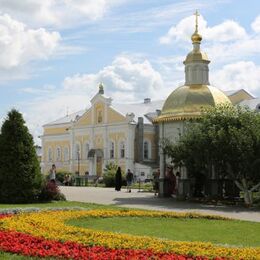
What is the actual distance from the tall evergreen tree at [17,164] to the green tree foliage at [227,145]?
21.4 feet

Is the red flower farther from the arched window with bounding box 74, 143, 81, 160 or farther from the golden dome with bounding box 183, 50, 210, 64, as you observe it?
the arched window with bounding box 74, 143, 81, 160

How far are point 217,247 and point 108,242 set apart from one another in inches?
74.7

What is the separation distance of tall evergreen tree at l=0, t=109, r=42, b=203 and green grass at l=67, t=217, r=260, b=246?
24.4 ft

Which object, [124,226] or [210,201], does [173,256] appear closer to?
[124,226]

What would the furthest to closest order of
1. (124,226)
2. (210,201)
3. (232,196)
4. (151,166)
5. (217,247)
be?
(151,166)
(232,196)
(210,201)
(124,226)
(217,247)

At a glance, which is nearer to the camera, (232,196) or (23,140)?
(23,140)

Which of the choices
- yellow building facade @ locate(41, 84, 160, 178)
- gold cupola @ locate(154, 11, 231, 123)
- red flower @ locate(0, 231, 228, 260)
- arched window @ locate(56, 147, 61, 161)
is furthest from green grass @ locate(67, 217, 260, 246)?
arched window @ locate(56, 147, 61, 161)

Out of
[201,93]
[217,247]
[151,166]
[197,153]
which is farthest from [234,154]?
[151,166]

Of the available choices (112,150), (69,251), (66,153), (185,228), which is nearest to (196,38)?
(185,228)

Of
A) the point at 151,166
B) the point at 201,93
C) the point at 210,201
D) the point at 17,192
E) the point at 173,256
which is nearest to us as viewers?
the point at 173,256

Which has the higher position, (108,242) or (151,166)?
(151,166)

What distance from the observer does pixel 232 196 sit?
25.9m

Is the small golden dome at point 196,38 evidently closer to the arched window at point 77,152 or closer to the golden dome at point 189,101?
the golden dome at point 189,101

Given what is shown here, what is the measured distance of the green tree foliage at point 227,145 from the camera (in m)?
21.9
